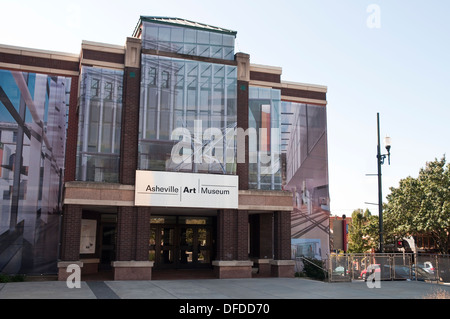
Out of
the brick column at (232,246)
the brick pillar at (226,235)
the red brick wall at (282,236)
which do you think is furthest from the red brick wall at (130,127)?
the red brick wall at (282,236)

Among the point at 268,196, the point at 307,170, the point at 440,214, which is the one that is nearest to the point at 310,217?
the point at 307,170

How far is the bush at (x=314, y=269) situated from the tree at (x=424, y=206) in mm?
17996

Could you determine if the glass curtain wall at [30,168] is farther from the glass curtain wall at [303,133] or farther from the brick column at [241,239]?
the glass curtain wall at [303,133]

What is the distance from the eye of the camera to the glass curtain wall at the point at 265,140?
82.5 ft

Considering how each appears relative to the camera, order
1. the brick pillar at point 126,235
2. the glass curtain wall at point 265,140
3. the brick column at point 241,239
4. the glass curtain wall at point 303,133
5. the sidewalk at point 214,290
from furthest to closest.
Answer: the glass curtain wall at point 303,133 < the glass curtain wall at point 265,140 < the brick column at point 241,239 < the brick pillar at point 126,235 < the sidewalk at point 214,290

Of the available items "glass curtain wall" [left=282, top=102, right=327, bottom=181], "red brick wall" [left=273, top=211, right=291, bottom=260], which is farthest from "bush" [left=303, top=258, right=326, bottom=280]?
"glass curtain wall" [left=282, top=102, right=327, bottom=181]

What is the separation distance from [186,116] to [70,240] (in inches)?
309

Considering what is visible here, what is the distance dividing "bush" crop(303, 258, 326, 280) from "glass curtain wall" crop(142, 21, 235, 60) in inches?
451

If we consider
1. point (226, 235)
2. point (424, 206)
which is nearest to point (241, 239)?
point (226, 235)

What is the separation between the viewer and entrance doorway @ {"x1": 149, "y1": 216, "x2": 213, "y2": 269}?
1123 inches

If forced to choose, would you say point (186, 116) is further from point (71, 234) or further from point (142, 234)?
point (71, 234)

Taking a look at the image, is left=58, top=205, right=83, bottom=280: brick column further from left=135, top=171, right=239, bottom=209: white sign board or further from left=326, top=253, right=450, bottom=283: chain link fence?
left=326, top=253, right=450, bottom=283: chain link fence

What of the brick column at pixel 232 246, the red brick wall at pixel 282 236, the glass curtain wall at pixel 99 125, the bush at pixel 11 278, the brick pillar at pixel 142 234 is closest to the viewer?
the bush at pixel 11 278
